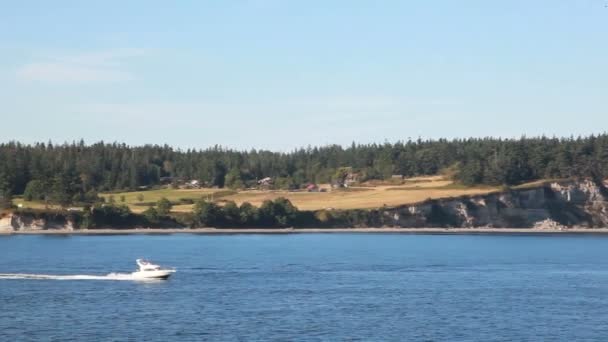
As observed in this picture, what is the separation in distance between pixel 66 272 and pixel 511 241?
8573cm

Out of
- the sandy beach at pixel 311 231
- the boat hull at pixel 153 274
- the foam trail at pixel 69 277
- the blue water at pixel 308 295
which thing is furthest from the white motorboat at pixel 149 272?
the sandy beach at pixel 311 231

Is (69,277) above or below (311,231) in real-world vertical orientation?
below

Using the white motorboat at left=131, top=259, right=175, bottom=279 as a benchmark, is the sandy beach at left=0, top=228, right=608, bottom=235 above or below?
above

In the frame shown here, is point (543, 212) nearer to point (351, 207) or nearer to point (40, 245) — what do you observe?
point (351, 207)

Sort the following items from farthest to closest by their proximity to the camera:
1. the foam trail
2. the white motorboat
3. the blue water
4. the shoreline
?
the shoreline < the white motorboat < the foam trail < the blue water

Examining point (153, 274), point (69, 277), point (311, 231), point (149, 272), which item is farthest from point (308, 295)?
point (311, 231)

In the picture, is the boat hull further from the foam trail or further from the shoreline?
the shoreline

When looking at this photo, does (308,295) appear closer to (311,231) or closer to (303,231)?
(311,231)

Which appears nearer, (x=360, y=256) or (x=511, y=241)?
(x=360, y=256)

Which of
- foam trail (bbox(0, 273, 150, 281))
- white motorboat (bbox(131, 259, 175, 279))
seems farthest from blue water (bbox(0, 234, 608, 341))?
white motorboat (bbox(131, 259, 175, 279))

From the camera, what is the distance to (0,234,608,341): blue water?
2630 inches

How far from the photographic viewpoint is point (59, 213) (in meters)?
177

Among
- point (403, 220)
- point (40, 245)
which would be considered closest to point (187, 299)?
point (40, 245)

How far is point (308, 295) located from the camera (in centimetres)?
8469
